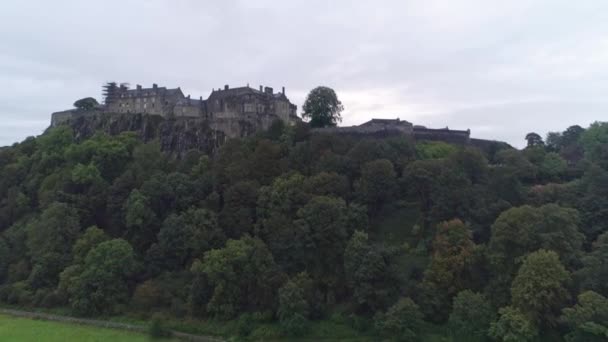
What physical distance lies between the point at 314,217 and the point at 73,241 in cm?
2311

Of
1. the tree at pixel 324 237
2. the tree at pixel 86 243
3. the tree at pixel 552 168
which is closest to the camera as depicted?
the tree at pixel 324 237

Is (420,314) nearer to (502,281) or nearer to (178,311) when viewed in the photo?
(502,281)

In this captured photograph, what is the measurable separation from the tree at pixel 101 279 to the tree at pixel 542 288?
2913cm

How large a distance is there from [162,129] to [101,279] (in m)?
26.0

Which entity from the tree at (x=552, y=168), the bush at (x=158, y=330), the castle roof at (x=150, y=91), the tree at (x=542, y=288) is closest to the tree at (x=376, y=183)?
the tree at (x=542, y=288)

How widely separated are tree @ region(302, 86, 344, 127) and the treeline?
9097 mm

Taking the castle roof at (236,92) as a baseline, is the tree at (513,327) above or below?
below

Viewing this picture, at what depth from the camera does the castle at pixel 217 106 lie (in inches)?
2445

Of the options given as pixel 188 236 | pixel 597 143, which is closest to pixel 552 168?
pixel 597 143

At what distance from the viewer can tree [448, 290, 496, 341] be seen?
31.1 meters

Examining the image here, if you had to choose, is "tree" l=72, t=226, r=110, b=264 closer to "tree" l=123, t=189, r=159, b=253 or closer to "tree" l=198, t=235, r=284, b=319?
"tree" l=123, t=189, r=159, b=253

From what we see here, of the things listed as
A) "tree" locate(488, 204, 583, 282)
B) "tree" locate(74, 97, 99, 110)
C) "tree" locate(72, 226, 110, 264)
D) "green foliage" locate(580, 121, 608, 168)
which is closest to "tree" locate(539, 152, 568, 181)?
"green foliage" locate(580, 121, 608, 168)

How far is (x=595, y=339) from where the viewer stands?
2811cm

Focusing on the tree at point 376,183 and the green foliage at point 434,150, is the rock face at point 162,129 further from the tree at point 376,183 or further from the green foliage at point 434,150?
the tree at point 376,183
